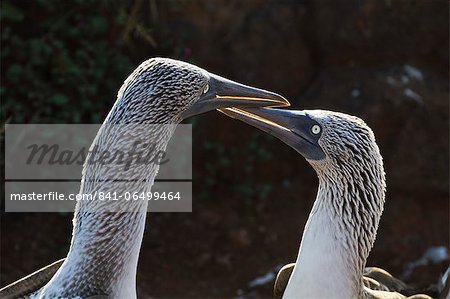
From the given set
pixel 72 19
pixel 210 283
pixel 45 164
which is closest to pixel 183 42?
pixel 72 19

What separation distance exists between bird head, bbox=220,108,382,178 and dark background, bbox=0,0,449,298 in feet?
9.88

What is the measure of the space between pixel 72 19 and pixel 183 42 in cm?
108

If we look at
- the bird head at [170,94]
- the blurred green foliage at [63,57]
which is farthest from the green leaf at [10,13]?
the bird head at [170,94]

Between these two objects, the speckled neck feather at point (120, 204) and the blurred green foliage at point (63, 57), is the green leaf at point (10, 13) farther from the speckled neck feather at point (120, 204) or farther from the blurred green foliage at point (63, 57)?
the speckled neck feather at point (120, 204)

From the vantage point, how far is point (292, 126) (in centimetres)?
532

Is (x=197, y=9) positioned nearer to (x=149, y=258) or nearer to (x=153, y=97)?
(x=149, y=258)

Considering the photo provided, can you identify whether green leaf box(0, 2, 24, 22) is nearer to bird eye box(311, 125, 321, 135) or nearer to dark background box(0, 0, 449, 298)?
dark background box(0, 0, 449, 298)

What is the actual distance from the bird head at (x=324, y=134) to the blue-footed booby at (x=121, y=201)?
0.49 m

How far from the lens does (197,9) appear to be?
8.88 meters

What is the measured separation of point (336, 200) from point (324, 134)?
0.39 meters

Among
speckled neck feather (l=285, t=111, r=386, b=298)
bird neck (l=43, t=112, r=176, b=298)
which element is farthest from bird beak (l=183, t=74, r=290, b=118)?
speckled neck feather (l=285, t=111, r=386, b=298)

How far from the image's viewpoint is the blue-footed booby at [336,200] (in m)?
5.10

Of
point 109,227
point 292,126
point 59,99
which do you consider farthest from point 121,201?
point 59,99

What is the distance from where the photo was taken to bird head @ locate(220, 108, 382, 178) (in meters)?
5.16
